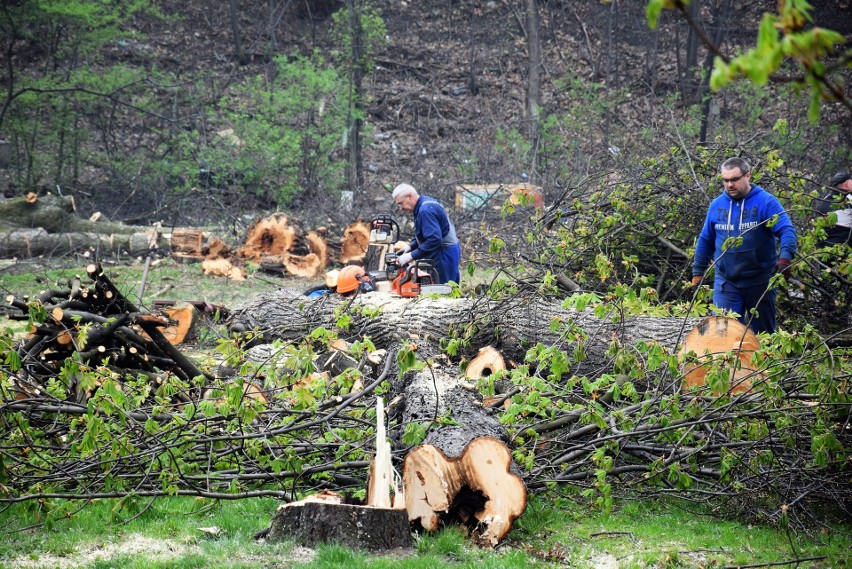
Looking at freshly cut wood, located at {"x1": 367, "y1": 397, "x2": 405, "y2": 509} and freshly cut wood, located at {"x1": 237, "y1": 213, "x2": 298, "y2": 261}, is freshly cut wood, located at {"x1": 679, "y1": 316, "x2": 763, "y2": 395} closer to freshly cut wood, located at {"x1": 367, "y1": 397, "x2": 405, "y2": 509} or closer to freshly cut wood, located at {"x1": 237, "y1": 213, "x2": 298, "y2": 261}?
freshly cut wood, located at {"x1": 367, "y1": 397, "x2": 405, "y2": 509}

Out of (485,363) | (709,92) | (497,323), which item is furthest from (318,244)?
Result: (709,92)

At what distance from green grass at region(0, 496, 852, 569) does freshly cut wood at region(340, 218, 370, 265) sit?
989 cm

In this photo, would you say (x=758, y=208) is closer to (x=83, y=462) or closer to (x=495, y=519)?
(x=495, y=519)

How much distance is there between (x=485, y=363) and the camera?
20.6 ft

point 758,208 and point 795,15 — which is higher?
point 795,15

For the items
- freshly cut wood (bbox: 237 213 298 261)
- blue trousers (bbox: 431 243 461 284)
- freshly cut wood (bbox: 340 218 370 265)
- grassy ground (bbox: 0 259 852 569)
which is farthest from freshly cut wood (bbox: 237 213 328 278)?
grassy ground (bbox: 0 259 852 569)

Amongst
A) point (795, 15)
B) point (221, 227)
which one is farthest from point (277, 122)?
point (795, 15)

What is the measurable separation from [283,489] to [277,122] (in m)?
16.9

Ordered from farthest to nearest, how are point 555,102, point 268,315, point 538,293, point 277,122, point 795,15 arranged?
point 555,102 → point 277,122 → point 268,315 → point 538,293 → point 795,15

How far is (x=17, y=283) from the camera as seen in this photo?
452 inches

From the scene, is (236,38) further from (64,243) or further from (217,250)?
(64,243)

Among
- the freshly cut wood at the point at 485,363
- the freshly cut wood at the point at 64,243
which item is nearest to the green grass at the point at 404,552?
the freshly cut wood at the point at 485,363

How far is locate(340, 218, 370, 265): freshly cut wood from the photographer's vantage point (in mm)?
14547

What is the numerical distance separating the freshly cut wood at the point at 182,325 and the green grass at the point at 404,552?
4.63 m
